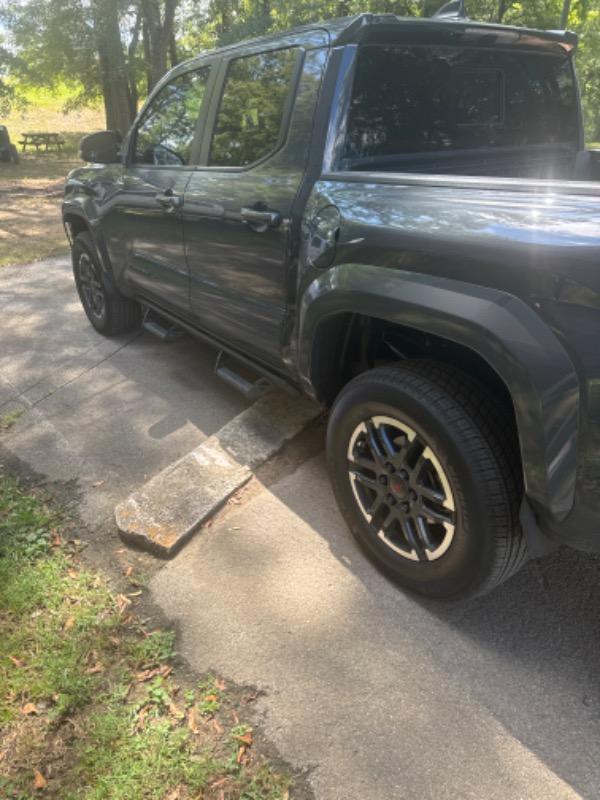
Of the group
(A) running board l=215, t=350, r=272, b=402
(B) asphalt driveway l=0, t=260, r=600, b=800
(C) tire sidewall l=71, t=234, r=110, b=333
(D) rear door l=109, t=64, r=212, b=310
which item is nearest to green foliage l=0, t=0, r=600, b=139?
(C) tire sidewall l=71, t=234, r=110, b=333

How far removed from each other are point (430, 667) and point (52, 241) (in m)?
8.25

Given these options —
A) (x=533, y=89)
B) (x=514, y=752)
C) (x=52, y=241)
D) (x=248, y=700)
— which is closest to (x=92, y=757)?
(x=248, y=700)

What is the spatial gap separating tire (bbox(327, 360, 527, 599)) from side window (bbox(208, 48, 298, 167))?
1.30 m

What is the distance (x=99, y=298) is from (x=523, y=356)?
3.94 metres

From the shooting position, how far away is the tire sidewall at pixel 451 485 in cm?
189

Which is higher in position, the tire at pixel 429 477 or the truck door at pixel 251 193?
the truck door at pixel 251 193

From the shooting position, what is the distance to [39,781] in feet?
5.61

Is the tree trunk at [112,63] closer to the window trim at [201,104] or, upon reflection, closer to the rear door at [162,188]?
the rear door at [162,188]

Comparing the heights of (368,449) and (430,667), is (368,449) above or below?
above

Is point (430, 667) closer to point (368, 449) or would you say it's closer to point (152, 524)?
point (368, 449)

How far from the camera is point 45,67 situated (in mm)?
20516

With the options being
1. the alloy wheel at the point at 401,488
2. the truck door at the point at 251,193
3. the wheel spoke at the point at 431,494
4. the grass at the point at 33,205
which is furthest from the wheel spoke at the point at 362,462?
the grass at the point at 33,205

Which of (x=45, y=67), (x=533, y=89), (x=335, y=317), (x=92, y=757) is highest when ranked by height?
(x=45, y=67)

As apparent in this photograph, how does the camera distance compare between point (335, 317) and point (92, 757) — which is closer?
point (92, 757)
